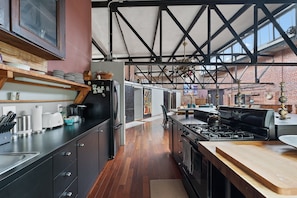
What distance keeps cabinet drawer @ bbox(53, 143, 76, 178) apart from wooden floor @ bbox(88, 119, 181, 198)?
3.46 ft

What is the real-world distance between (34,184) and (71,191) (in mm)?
734

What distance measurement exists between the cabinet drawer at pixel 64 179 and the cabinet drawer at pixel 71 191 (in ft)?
0.13

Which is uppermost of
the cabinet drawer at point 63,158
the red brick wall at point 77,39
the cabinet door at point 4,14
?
the red brick wall at point 77,39

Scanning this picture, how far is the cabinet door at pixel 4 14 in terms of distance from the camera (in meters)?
1.28

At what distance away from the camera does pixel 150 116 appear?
14078mm

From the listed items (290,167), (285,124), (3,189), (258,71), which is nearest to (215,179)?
(290,167)

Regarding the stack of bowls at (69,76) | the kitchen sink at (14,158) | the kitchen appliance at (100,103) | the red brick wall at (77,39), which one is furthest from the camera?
the kitchen appliance at (100,103)

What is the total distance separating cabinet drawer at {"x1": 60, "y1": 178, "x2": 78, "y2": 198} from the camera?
5.55ft

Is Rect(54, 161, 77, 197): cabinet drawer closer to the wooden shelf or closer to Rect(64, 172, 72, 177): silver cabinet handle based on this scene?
Rect(64, 172, 72, 177): silver cabinet handle

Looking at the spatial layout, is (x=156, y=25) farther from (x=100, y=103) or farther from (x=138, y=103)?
(x=138, y=103)

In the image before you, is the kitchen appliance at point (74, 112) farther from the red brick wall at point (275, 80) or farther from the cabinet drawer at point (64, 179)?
the red brick wall at point (275, 80)

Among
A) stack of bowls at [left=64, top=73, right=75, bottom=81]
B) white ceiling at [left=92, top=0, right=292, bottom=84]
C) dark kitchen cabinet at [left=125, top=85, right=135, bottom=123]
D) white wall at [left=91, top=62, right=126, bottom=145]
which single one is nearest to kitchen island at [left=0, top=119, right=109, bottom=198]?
stack of bowls at [left=64, top=73, right=75, bottom=81]

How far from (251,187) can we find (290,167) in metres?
0.39

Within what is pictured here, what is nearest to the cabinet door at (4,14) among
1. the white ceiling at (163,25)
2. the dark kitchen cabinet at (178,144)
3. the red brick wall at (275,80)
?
the dark kitchen cabinet at (178,144)
